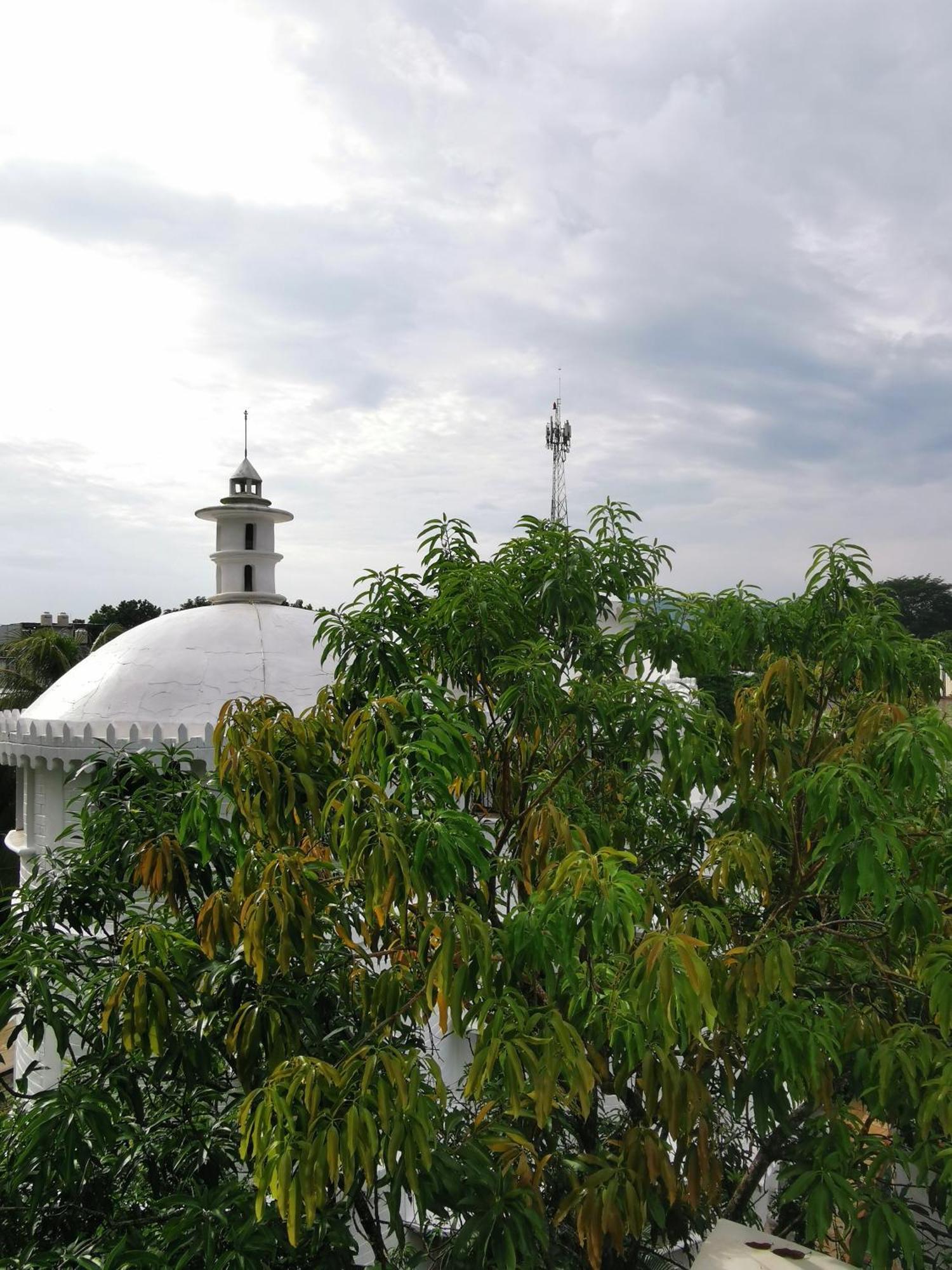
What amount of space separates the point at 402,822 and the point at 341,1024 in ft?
5.80

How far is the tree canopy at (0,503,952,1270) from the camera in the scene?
3994 millimetres

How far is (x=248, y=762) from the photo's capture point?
16.0 feet

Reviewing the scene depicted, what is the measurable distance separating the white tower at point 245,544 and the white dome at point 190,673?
790 mm

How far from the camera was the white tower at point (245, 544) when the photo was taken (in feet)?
46.5

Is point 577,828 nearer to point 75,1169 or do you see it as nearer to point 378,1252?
point 378,1252

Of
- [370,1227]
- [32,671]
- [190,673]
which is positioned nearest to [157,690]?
[190,673]

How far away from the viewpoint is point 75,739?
11477mm

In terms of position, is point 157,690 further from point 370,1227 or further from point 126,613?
point 126,613

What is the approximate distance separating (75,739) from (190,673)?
1550mm

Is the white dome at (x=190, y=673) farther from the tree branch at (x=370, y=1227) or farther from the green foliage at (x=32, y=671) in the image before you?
the green foliage at (x=32, y=671)

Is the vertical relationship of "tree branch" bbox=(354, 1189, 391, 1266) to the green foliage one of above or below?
below

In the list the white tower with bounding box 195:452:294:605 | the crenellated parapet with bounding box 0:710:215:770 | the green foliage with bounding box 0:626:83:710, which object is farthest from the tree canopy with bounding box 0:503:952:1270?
the green foliage with bounding box 0:626:83:710

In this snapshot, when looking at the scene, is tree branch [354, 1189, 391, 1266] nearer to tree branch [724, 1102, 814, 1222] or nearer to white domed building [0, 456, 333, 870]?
tree branch [724, 1102, 814, 1222]

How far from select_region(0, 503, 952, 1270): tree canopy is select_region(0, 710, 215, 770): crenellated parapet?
15.6 feet
